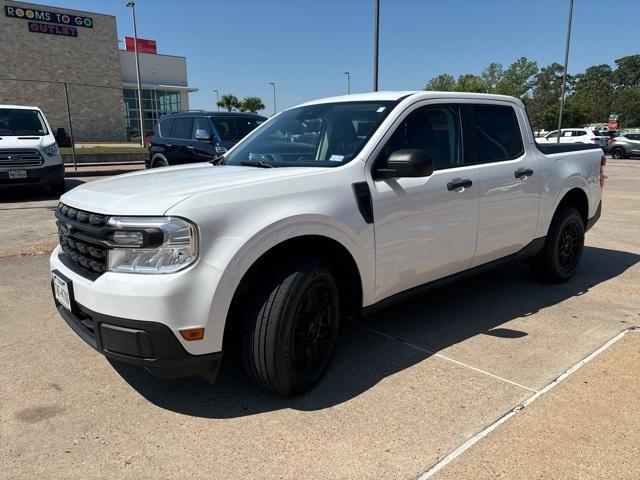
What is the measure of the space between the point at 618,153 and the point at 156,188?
31.8m

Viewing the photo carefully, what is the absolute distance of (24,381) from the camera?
3.16 m

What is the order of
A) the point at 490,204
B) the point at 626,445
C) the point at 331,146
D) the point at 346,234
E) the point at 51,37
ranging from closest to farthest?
the point at 626,445
the point at 346,234
the point at 331,146
the point at 490,204
the point at 51,37

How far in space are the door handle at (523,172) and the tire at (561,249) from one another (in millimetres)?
746

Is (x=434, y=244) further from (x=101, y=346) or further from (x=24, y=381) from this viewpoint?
(x=24, y=381)

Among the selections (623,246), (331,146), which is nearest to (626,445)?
(331,146)

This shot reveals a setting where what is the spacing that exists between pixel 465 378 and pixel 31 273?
450 centimetres

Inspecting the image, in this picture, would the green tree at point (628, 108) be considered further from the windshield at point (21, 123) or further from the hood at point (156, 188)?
the hood at point (156, 188)

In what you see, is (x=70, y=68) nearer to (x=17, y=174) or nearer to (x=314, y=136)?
(x=17, y=174)

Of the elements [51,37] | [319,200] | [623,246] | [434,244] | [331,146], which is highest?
[51,37]

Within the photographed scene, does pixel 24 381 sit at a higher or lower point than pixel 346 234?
lower

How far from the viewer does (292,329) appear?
2789 millimetres

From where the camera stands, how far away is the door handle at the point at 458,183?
3.68 m

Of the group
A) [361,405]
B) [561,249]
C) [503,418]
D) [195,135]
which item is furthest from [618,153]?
[361,405]

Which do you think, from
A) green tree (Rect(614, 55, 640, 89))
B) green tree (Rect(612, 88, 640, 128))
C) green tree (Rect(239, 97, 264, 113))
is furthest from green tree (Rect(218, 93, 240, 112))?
→ green tree (Rect(614, 55, 640, 89))
